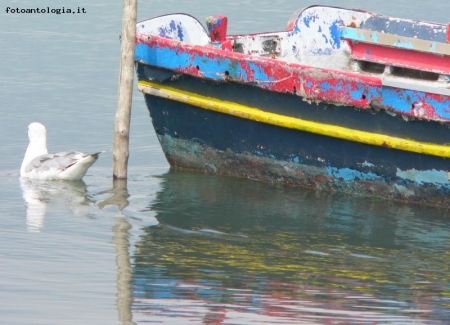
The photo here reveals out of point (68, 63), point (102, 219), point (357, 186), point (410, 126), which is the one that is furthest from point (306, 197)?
point (68, 63)

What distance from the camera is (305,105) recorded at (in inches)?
430

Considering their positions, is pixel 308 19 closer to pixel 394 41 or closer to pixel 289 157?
pixel 394 41

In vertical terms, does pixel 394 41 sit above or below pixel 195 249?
above

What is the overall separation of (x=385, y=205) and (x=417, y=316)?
328 centimetres

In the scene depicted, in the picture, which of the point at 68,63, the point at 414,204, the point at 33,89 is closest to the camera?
the point at 414,204

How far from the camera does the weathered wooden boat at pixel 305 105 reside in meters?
10.6

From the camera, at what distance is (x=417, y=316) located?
790 cm

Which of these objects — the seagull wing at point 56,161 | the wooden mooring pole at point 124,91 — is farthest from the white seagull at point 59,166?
the wooden mooring pole at point 124,91

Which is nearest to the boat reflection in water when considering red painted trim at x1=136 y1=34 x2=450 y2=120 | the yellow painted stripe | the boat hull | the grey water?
the grey water

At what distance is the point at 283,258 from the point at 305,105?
2007 millimetres

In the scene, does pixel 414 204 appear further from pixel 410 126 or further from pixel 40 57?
pixel 40 57

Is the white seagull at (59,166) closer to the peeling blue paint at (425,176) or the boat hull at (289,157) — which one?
the boat hull at (289,157)

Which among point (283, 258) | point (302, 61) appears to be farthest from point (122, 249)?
point (302, 61)

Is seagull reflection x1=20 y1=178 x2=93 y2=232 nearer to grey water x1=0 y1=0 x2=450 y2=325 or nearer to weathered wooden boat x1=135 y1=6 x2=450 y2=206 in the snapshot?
grey water x1=0 y1=0 x2=450 y2=325
